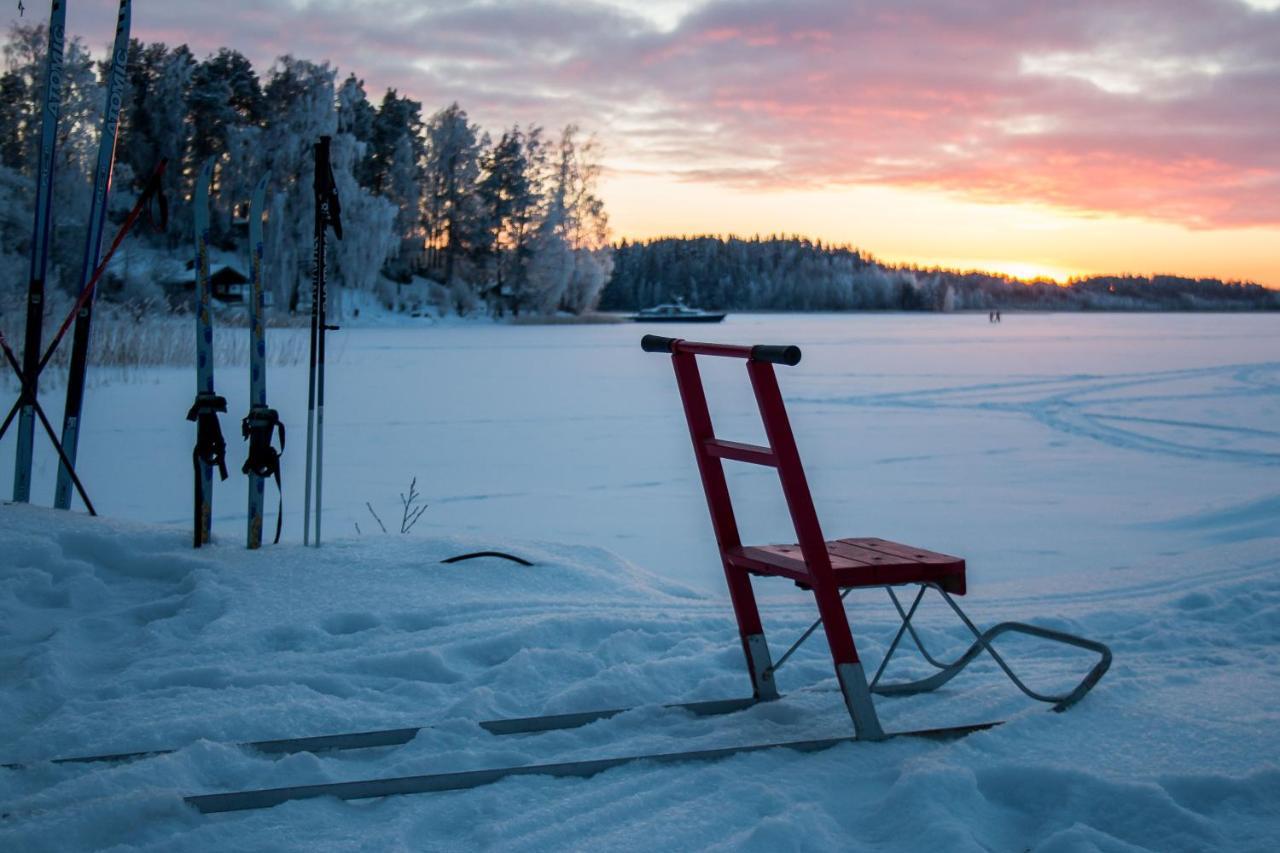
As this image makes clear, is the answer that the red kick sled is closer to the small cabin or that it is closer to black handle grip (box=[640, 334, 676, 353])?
black handle grip (box=[640, 334, 676, 353])

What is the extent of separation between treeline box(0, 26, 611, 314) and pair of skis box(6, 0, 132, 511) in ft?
74.6

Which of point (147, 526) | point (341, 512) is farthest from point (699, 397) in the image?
point (341, 512)

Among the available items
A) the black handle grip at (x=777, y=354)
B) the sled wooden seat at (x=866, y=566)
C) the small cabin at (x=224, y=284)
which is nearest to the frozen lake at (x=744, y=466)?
the sled wooden seat at (x=866, y=566)

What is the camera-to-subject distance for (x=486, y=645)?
169 inches

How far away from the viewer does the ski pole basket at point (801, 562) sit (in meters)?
3.10

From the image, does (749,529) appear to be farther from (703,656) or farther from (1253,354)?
(1253,354)

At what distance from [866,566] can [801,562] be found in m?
0.18

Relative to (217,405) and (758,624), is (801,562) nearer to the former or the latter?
(758,624)

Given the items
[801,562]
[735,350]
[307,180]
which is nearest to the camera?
[735,350]

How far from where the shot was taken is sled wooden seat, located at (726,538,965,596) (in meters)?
3.24

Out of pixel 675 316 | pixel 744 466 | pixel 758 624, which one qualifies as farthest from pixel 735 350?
pixel 675 316

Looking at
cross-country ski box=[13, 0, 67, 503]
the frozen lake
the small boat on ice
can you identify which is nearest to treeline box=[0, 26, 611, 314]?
the small boat on ice

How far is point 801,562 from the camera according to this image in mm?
3295

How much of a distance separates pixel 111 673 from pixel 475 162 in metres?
67.8
